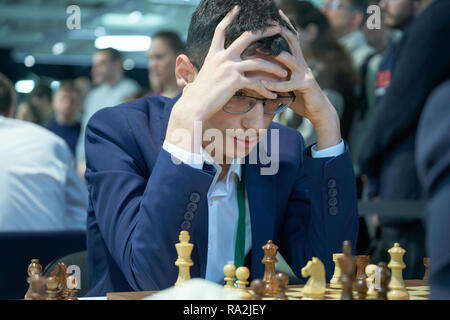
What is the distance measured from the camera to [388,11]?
132 inches

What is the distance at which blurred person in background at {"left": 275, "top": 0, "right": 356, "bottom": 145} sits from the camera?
342cm

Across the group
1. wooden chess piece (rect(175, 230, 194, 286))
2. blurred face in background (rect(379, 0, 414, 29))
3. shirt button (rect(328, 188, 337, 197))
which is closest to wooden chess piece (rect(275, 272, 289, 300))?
wooden chess piece (rect(175, 230, 194, 286))

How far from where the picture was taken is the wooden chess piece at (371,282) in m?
1.13

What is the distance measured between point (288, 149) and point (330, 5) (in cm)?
223

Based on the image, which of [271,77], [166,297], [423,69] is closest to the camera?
[166,297]

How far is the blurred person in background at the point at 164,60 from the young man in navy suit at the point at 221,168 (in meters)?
2.40

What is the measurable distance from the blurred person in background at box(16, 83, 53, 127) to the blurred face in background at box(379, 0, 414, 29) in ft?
13.7

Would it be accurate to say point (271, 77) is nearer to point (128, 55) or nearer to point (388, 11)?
point (388, 11)

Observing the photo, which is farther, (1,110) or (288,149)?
(1,110)

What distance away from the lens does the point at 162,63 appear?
4.51m

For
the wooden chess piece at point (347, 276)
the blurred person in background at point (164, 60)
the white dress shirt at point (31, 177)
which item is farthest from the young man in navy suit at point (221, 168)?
the blurred person in background at point (164, 60)

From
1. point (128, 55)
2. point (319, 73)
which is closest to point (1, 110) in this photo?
point (319, 73)

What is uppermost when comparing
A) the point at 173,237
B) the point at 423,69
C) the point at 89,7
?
the point at 89,7

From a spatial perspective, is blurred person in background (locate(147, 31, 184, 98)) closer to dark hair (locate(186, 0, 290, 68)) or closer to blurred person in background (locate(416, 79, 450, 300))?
dark hair (locate(186, 0, 290, 68))
